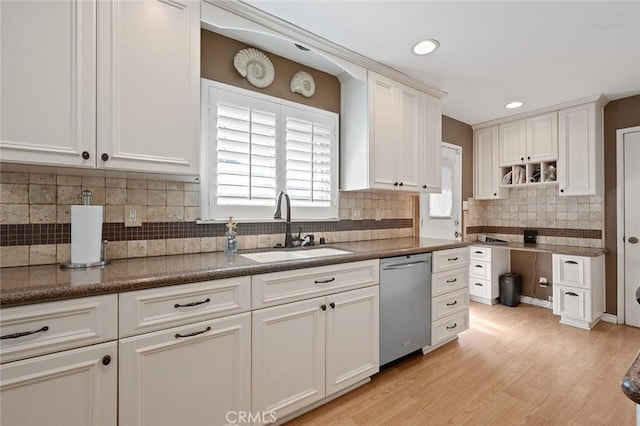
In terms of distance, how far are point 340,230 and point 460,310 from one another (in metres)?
1.35

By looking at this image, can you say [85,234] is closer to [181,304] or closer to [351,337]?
[181,304]

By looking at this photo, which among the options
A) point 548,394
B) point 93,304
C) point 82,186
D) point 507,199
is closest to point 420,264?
point 548,394

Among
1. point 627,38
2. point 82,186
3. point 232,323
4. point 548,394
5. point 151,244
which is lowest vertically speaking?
point 548,394

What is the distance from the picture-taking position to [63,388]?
3.63 ft

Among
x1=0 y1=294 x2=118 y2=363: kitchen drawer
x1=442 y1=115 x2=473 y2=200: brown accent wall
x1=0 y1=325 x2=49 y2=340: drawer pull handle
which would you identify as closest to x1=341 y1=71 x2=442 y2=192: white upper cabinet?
x1=442 y1=115 x2=473 y2=200: brown accent wall

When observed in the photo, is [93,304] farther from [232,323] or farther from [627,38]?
[627,38]

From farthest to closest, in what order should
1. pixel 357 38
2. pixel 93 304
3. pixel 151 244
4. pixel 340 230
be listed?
pixel 340 230, pixel 357 38, pixel 151 244, pixel 93 304

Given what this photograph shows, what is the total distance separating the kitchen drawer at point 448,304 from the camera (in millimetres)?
2518

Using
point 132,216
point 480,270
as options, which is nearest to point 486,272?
point 480,270

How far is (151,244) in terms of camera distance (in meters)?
1.81

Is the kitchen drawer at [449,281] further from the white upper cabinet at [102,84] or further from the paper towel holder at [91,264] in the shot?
the paper towel holder at [91,264]

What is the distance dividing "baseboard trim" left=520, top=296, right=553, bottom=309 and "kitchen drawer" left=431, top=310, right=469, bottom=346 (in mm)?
1815

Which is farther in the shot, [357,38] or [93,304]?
[357,38]

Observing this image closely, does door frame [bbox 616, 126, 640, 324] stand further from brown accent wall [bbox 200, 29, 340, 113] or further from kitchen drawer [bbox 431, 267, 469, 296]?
brown accent wall [bbox 200, 29, 340, 113]
